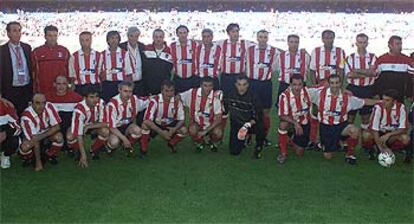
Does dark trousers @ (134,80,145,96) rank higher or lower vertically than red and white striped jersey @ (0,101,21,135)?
higher

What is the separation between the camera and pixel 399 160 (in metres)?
5.00

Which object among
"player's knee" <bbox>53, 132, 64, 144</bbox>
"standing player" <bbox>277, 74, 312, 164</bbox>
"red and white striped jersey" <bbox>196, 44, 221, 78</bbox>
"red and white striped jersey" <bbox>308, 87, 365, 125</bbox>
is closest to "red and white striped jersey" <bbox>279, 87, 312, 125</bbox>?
"standing player" <bbox>277, 74, 312, 164</bbox>

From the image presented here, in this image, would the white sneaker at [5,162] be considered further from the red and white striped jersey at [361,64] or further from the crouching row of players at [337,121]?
the red and white striped jersey at [361,64]

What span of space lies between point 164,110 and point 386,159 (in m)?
1.94

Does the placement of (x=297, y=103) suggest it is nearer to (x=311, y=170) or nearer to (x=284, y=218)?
(x=311, y=170)

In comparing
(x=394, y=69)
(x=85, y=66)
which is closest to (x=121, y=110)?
(x=85, y=66)

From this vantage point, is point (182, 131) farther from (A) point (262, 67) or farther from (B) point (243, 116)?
(A) point (262, 67)

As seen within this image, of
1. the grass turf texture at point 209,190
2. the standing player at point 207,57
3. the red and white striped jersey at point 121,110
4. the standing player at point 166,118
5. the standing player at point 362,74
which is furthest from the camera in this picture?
the standing player at point 207,57

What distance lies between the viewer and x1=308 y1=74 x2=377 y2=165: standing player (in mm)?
5023

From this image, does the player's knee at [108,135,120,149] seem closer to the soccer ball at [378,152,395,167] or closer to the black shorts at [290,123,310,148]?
the black shorts at [290,123,310,148]

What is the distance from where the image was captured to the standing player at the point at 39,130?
4703mm

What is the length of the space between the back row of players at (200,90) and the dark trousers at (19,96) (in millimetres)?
10

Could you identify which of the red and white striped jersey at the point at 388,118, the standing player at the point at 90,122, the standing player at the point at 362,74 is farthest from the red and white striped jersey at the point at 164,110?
the red and white striped jersey at the point at 388,118

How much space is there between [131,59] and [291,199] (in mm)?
2397
